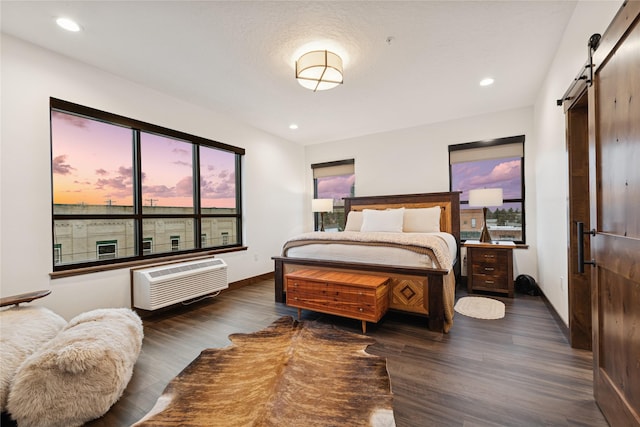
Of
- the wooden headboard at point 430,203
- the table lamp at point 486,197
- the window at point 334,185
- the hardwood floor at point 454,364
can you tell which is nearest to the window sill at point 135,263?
the hardwood floor at point 454,364

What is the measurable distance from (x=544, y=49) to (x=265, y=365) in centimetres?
365

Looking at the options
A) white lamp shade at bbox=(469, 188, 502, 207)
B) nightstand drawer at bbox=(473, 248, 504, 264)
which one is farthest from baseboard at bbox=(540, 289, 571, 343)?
white lamp shade at bbox=(469, 188, 502, 207)

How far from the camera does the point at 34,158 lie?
231 cm

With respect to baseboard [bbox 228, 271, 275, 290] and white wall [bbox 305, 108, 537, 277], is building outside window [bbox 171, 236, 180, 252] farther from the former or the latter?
white wall [bbox 305, 108, 537, 277]

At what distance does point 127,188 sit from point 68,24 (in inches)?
62.0

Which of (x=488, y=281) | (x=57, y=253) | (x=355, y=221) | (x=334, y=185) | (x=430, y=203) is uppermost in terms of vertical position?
(x=334, y=185)

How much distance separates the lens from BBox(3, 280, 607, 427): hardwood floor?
144 cm

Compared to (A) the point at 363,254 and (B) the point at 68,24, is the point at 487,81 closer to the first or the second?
(A) the point at 363,254

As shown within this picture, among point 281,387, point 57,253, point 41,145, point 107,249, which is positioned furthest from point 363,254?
point 41,145

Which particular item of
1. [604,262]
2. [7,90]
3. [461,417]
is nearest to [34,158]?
[7,90]

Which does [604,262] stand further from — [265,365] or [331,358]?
[265,365]

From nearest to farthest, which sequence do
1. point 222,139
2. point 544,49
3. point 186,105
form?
point 544,49
point 186,105
point 222,139

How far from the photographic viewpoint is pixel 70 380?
4.65 ft

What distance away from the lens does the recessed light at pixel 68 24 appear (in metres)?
2.04
